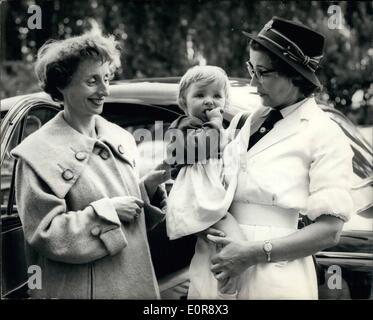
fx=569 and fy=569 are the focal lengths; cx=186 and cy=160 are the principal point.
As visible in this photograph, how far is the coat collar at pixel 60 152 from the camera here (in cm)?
231

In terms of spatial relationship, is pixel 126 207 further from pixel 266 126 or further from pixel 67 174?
pixel 266 126

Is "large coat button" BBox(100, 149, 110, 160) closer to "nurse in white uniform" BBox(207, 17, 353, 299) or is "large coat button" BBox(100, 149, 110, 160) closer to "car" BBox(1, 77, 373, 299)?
"car" BBox(1, 77, 373, 299)

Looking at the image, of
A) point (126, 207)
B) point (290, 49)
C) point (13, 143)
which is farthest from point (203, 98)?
point (13, 143)

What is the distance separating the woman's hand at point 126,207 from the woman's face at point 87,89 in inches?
15.4

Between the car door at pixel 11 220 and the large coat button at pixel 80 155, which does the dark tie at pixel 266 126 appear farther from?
the car door at pixel 11 220

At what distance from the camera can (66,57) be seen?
239cm

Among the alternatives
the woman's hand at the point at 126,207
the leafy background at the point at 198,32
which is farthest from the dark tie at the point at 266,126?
the leafy background at the point at 198,32

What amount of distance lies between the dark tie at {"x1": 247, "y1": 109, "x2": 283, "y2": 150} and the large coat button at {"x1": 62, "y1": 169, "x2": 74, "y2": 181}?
74 cm

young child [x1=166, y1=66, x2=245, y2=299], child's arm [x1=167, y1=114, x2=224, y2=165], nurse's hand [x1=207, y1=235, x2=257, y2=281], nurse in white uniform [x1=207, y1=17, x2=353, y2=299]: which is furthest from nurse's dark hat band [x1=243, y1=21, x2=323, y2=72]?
nurse's hand [x1=207, y1=235, x2=257, y2=281]

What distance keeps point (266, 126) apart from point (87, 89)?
77cm

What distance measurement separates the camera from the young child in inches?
91.9
